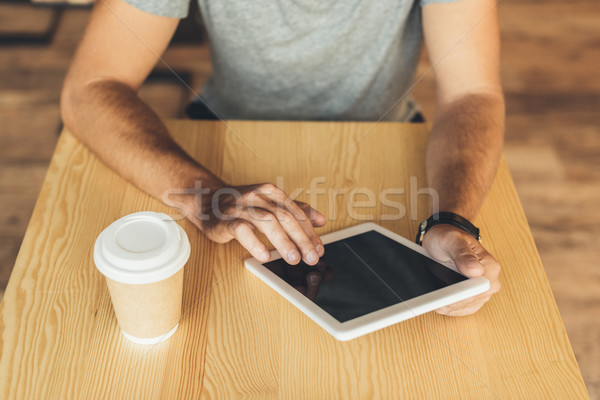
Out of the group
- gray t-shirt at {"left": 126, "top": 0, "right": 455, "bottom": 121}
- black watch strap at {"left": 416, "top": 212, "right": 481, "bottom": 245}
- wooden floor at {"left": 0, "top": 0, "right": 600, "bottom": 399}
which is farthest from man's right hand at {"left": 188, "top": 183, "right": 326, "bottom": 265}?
wooden floor at {"left": 0, "top": 0, "right": 600, "bottom": 399}

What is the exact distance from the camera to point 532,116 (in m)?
2.28

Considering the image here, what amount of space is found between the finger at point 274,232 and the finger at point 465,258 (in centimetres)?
21

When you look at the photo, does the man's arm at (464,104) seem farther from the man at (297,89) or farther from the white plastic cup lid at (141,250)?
the white plastic cup lid at (141,250)

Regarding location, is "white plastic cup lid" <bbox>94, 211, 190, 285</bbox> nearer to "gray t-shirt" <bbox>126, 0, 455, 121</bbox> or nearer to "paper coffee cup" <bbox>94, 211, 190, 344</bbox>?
"paper coffee cup" <bbox>94, 211, 190, 344</bbox>

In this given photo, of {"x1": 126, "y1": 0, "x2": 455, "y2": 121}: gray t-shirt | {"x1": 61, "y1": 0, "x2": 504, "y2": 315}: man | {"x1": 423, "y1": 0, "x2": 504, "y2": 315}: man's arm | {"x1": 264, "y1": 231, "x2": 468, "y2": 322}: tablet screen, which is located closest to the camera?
{"x1": 264, "y1": 231, "x2": 468, "y2": 322}: tablet screen

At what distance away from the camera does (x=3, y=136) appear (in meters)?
2.05

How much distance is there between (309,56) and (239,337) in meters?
0.68

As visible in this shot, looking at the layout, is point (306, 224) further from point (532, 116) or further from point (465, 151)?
point (532, 116)

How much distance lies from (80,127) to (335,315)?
58 cm

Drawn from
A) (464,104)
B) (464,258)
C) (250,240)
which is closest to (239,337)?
(250,240)

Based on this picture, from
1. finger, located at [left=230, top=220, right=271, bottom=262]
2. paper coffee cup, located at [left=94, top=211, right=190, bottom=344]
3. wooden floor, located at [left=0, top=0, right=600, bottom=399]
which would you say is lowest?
wooden floor, located at [left=0, top=0, right=600, bottom=399]

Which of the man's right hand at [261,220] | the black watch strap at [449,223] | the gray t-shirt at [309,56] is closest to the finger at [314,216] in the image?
the man's right hand at [261,220]

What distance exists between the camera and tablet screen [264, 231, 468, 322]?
685 millimetres

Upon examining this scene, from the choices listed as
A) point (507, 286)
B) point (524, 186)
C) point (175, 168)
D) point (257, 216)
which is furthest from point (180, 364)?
point (524, 186)
